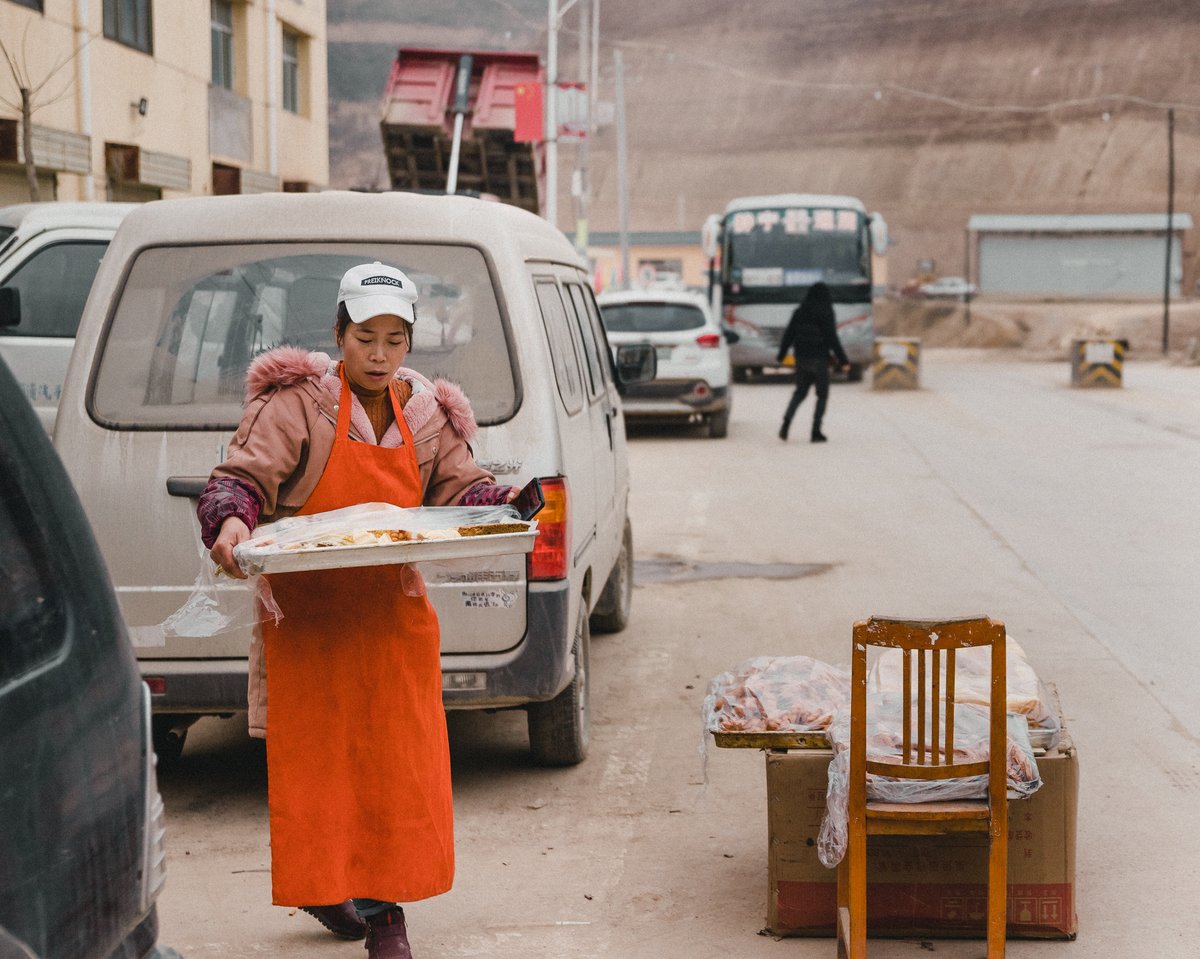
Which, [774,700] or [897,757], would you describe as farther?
[774,700]

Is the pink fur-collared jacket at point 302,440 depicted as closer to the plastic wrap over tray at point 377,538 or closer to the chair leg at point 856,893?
the plastic wrap over tray at point 377,538

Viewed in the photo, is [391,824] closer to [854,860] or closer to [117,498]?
[854,860]

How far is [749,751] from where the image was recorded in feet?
21.0

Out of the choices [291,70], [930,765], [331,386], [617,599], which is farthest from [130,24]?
[930,765]

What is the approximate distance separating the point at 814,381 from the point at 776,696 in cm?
1450

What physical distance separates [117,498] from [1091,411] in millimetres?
20005

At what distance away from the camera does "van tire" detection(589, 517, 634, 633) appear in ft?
27.7

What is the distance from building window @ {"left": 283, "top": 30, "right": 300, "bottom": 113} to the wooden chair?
20.5m

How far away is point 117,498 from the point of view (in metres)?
5.33

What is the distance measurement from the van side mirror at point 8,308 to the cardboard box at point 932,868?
7027 mm

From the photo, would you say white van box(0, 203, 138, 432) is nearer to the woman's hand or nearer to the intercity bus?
the woman's hand

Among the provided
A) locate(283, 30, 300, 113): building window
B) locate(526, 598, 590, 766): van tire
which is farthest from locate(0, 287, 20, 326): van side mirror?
locate(283, 30, 300, 113): building window

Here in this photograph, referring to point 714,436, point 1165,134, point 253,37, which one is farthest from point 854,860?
point 1165,134

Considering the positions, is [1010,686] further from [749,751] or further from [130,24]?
[130,24]
